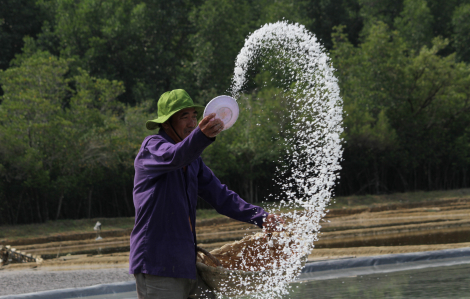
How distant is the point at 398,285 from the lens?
530cm

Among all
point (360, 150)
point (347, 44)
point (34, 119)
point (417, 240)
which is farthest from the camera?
point (347, 44)

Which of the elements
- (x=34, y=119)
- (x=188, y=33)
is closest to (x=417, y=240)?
(x=34, y=119)

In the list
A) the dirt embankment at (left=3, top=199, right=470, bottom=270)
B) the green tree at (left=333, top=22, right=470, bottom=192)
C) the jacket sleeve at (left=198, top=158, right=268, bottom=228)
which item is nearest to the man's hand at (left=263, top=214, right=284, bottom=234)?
the jacket sleeve at (left=198, top=158, right=268, bottom=228)

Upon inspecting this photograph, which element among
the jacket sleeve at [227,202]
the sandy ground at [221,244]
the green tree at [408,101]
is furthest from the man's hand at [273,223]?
the green tree at [408,101]

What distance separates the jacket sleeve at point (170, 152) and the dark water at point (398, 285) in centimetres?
319

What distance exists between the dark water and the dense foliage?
36.2ft

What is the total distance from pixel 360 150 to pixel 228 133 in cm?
772

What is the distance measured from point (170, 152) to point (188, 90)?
3305 centimetres

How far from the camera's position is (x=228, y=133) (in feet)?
87.8

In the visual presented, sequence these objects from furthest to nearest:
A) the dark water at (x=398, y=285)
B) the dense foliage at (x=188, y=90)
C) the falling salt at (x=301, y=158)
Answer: the dense foliage at (x=188, y=90) < the dark water at (x=398, y=285) < the falling salt at (x=301, y=158)

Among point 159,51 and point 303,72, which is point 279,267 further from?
point 159,51

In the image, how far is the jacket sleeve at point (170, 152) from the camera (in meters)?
1.94

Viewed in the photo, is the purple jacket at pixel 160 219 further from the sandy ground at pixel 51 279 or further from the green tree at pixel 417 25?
the green tree at pixel 417 25

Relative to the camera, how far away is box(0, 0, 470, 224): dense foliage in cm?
2172
